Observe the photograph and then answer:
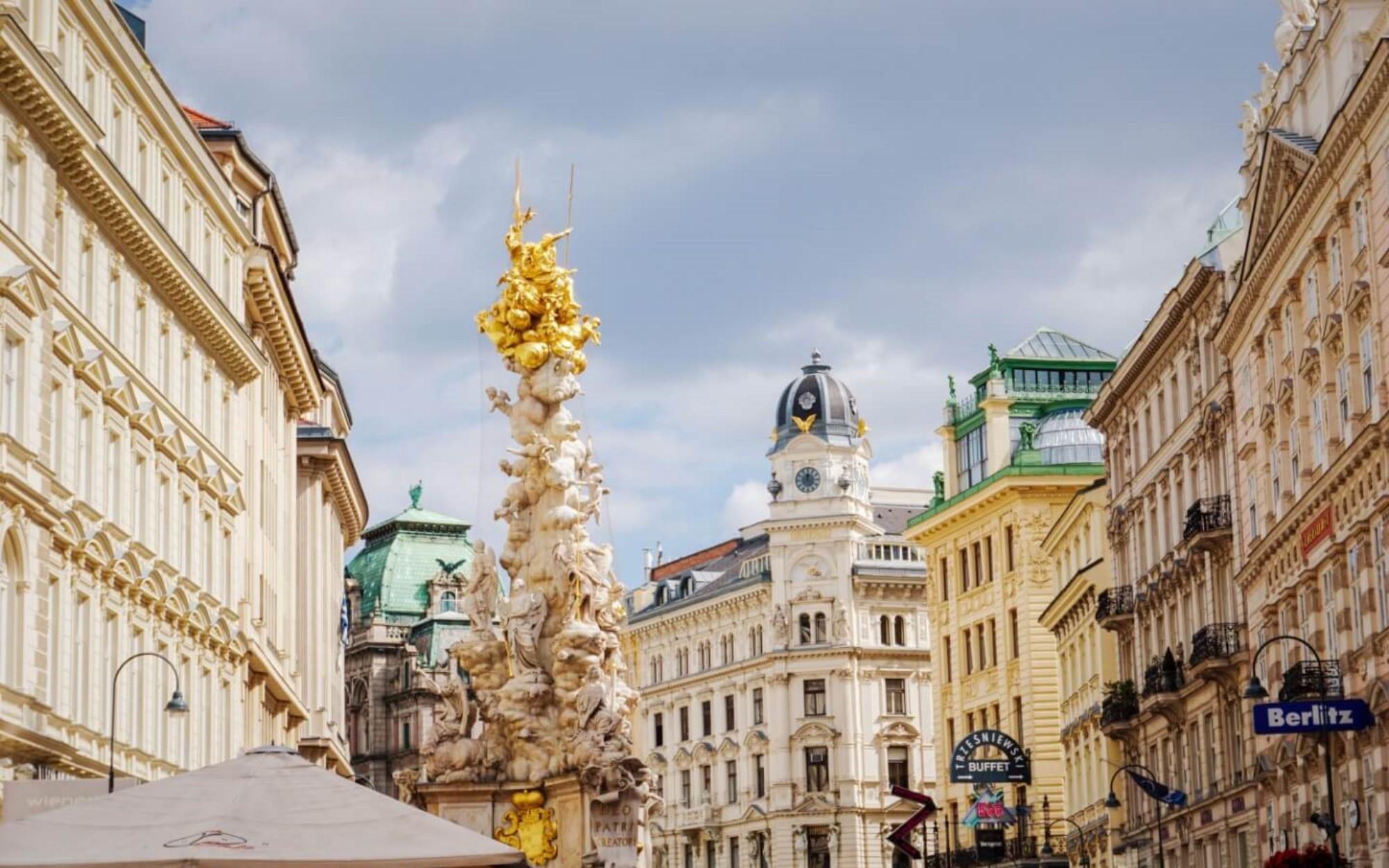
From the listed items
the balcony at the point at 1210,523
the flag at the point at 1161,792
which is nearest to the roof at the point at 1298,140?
the balcony at the point at 1210,523

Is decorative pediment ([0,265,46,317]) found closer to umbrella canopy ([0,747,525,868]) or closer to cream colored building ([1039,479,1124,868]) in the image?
umbrella canopy ([0,747,525,868])

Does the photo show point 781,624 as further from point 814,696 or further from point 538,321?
point 538,321

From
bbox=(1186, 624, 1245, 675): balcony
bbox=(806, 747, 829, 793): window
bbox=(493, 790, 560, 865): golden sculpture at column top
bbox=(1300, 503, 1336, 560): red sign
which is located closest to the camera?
bbox=(493, 790, 560, 865): golden sculpture at column top

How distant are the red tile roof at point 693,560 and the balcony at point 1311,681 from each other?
83.2 metres

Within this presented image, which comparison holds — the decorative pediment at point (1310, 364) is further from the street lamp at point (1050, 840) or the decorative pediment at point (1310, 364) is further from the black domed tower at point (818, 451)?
the black domed tower at point (818, 451)

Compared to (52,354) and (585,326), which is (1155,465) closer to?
(585,326)

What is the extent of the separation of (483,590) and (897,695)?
78.7 meters

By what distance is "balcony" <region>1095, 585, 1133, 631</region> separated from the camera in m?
69.1

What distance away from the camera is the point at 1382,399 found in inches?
1649

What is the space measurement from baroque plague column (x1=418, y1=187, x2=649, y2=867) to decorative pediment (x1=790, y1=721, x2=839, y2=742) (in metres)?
75.3

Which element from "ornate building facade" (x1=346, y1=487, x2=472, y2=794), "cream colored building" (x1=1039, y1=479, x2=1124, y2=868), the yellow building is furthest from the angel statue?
"ornate building facade" (x1=346, y1=487, x2=472, y2=794)

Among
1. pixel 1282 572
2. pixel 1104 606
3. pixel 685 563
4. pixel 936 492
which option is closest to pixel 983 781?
pixel 1104 606

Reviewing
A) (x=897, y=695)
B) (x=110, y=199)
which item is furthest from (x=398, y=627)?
(x=110, y=199)

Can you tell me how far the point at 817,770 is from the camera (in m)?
117
